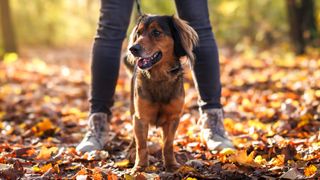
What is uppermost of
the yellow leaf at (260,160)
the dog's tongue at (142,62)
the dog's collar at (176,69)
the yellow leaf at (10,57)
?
the dog's tongue at (142,62)

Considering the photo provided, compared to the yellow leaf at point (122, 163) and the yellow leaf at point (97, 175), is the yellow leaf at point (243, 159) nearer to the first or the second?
the yellow leaf at point (122, 163)

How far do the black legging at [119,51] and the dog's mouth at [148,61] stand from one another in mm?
874

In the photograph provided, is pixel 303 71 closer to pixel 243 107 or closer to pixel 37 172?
pixel 243 107

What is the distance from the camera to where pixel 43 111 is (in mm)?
6742

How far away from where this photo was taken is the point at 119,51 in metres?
4.74

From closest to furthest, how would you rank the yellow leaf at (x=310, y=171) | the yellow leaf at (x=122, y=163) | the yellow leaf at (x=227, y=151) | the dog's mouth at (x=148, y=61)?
the yellow leaf at (x=310, y=171) < the dog's mouth at (x=148, y=61) < the yellow leaf at (x=122, y=163) < the yellow leaf at (x=227, y=151)

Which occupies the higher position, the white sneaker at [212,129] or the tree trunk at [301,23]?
the tree trunk at [301,23]

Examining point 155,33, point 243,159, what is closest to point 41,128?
point 155,33

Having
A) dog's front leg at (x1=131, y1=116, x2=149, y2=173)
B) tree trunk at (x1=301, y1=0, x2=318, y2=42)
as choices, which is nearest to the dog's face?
dog's front leg at (x1=131, y1=116, x2=149, y2=173)

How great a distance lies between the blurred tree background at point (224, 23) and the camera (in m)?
11.4

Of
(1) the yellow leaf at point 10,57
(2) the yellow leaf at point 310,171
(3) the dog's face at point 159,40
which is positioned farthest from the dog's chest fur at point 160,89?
(1) the yellow leaf at point 10,57

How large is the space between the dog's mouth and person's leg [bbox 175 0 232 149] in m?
0.87

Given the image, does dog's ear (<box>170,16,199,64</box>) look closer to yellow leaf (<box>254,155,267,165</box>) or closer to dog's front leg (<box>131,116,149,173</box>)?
dog's front leg (<box>131,116,149,173</box>)

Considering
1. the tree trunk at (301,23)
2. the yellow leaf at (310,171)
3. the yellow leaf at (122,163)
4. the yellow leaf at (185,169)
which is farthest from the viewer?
the tree trunk at (301,23)
